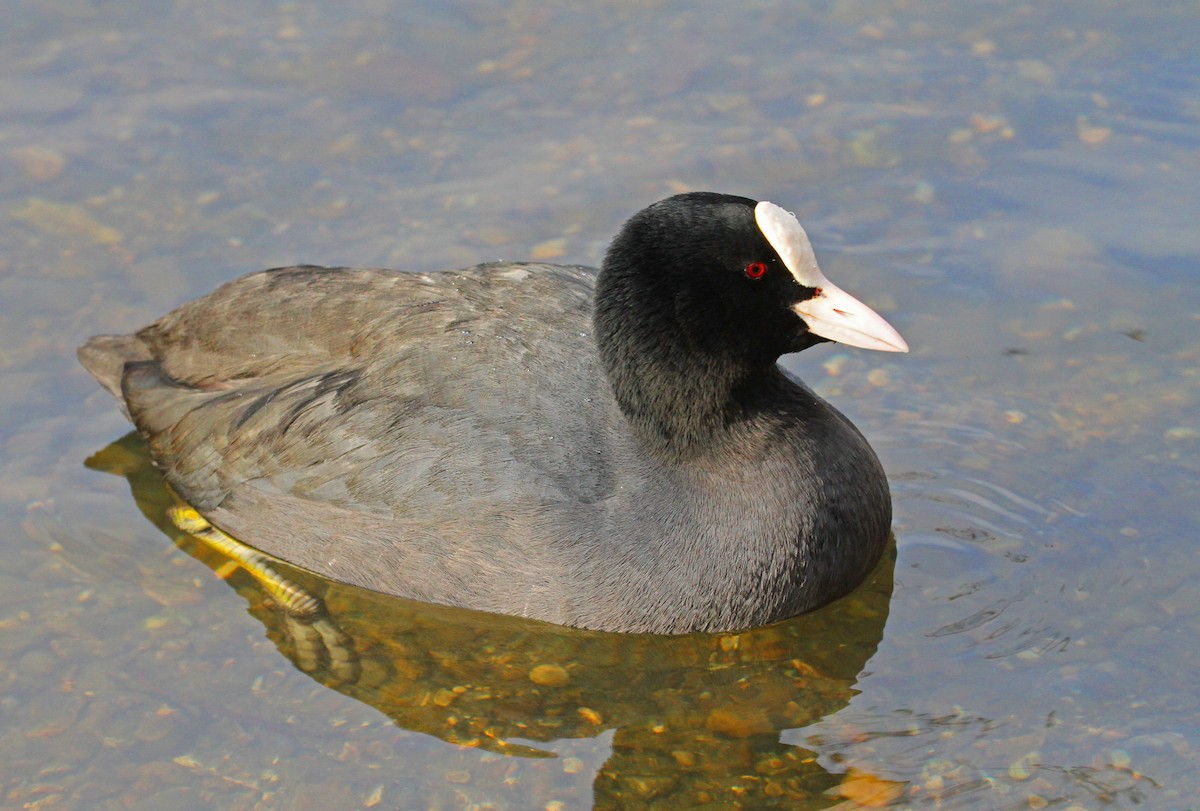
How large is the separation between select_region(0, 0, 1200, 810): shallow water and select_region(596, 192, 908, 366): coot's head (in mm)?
1131

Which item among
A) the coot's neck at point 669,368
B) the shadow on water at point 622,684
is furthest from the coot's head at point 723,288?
the shadow on water at point 622,684

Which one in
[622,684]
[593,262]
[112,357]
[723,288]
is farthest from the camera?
[593,262]

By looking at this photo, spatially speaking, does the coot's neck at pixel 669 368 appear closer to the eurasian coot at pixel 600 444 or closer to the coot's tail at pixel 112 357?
the eurasian coot at pixel 600 444

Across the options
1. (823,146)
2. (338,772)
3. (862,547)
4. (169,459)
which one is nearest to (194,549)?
(169,459)

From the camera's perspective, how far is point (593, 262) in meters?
7.87

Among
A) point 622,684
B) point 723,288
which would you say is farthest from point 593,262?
→ point 622,684

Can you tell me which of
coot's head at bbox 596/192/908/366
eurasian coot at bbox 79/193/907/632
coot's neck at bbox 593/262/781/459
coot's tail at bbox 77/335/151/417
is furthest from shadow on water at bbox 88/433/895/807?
coot's tail at bbox 77/335/151/417

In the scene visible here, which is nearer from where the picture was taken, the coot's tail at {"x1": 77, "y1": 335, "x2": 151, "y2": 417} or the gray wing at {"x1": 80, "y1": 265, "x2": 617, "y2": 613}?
the gray wing at {"x1": 80, "y1": 265, "x2": 617, "y2": 613}

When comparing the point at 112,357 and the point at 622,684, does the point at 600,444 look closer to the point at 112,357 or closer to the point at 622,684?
the point at 622,684

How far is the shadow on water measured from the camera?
514cm

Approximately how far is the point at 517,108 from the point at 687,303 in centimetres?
397

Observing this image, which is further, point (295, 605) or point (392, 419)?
point (295, 605)

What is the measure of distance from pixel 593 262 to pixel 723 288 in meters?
2.54

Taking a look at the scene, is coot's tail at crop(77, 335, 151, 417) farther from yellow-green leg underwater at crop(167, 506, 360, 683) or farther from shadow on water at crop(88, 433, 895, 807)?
shadow on water at crop(88, 433, 895, 807)
